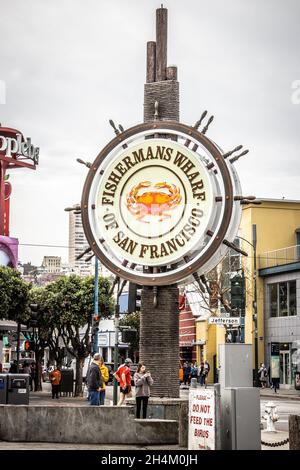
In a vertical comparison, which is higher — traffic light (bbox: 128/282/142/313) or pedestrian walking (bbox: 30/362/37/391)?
traffic light (bbox: 128/282/142/313)

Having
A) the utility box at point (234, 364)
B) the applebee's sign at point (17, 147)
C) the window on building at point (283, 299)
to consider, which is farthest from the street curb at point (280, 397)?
the applebee's sign at point (17, 147)

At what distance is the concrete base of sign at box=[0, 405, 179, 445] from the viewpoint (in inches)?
655

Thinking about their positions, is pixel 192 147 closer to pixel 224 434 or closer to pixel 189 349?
pixel 224 434

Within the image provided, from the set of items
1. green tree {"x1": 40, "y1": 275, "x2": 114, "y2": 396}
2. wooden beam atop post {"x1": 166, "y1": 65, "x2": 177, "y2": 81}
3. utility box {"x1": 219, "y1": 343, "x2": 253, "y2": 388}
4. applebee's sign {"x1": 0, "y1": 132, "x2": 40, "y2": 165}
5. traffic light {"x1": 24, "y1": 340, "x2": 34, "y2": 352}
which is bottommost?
utility box {"x1": 219, "y1": 343, "x2": 253, "y2": 388}

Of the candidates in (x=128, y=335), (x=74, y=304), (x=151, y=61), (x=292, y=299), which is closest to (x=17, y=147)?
(x=74, y=304)

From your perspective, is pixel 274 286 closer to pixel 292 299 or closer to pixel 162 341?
pixel 292 299

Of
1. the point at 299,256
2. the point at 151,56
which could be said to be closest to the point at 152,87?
the point at 151,56

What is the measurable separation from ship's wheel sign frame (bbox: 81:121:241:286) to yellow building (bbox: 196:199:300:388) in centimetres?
3756

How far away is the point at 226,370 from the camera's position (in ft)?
45.4

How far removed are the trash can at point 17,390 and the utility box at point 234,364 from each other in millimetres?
11986

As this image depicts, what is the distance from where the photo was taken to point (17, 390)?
81.3 feet

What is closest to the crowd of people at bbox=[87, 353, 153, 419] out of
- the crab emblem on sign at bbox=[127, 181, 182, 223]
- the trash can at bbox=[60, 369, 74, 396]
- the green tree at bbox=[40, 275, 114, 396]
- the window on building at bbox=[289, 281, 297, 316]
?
the crab emblem on sign at bbox=[127, 181, 182, 223]

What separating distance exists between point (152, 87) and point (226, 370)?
7.69 m

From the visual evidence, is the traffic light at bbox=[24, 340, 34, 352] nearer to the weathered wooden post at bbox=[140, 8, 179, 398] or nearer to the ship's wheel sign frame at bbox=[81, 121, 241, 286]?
the weathered wooden post at bbox=[140, 8, 179, 398]
